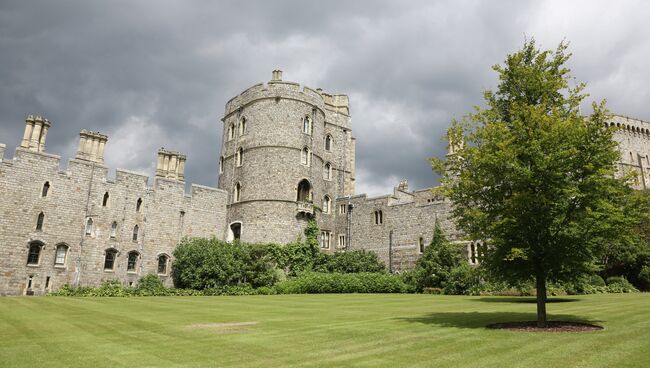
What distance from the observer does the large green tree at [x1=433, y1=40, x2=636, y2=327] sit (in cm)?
1161

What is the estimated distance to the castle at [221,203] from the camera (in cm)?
2870

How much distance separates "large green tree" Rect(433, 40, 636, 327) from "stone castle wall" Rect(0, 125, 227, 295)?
1020 inches

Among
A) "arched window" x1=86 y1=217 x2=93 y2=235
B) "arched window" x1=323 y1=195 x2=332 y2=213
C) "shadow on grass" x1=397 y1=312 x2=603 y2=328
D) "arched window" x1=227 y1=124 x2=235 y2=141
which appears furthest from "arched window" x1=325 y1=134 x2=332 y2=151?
"shadow on grass" x1=397 y1=312 x2=603 y2=328

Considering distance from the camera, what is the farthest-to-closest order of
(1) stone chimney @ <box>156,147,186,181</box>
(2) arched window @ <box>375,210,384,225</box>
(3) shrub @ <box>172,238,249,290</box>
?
1. (2) arched window @ <box>375,210,384,225</box>
2. (1) stone chimney @ <box>156,147,186,181</box>
3. (3) shrub @ <box>172,238,249,290</box>

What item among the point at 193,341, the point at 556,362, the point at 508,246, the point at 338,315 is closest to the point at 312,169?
the point at 338,315

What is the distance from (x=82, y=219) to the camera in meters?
30.5

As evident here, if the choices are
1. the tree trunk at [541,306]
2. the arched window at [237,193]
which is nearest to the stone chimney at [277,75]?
the arched window at [237,193]

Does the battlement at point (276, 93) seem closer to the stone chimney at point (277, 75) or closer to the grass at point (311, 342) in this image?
the stone chimney at point (277, 75)

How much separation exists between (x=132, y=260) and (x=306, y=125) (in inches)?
692

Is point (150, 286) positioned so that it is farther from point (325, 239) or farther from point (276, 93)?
point (276, 93)

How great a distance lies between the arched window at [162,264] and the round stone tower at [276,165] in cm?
573

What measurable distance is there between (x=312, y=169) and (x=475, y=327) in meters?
28.0

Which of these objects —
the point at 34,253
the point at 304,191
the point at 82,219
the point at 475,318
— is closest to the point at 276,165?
the point at 304,191

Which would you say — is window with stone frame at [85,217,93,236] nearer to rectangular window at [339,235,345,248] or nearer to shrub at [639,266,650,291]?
rectangular window at [339,235,345,248]
